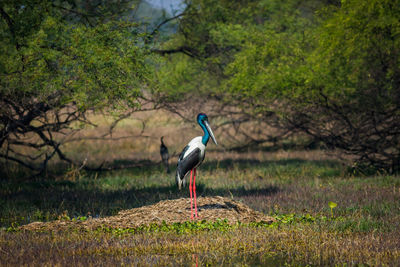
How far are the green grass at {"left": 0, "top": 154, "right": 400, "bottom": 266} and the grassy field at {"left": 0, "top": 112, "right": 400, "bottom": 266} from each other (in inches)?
0.8

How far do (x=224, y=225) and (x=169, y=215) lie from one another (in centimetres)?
125

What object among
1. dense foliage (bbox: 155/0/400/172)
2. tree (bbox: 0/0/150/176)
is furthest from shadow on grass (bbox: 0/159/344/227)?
dense foliage (bbox: 155/0/400/172)

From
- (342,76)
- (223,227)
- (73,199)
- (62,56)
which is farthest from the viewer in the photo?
(342,76)

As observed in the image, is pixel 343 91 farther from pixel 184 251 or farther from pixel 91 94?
pixel 184 251

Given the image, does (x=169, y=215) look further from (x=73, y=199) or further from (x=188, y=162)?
(x=73, y=199)

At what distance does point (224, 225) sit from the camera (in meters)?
8.72

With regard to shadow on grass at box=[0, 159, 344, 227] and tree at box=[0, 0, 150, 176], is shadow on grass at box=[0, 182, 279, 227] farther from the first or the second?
tree at box=[0, 0, 150, 176]

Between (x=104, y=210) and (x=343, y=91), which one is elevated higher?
(x=343, y=91)

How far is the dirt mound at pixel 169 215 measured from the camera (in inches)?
346

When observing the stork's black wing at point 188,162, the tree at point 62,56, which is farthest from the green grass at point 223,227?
the tree at point 62,56

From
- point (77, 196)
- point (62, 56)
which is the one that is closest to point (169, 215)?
point (77, 196)

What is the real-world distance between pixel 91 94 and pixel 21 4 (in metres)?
2.42

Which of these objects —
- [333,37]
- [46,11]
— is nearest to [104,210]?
[46,11]

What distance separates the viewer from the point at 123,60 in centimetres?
1084
